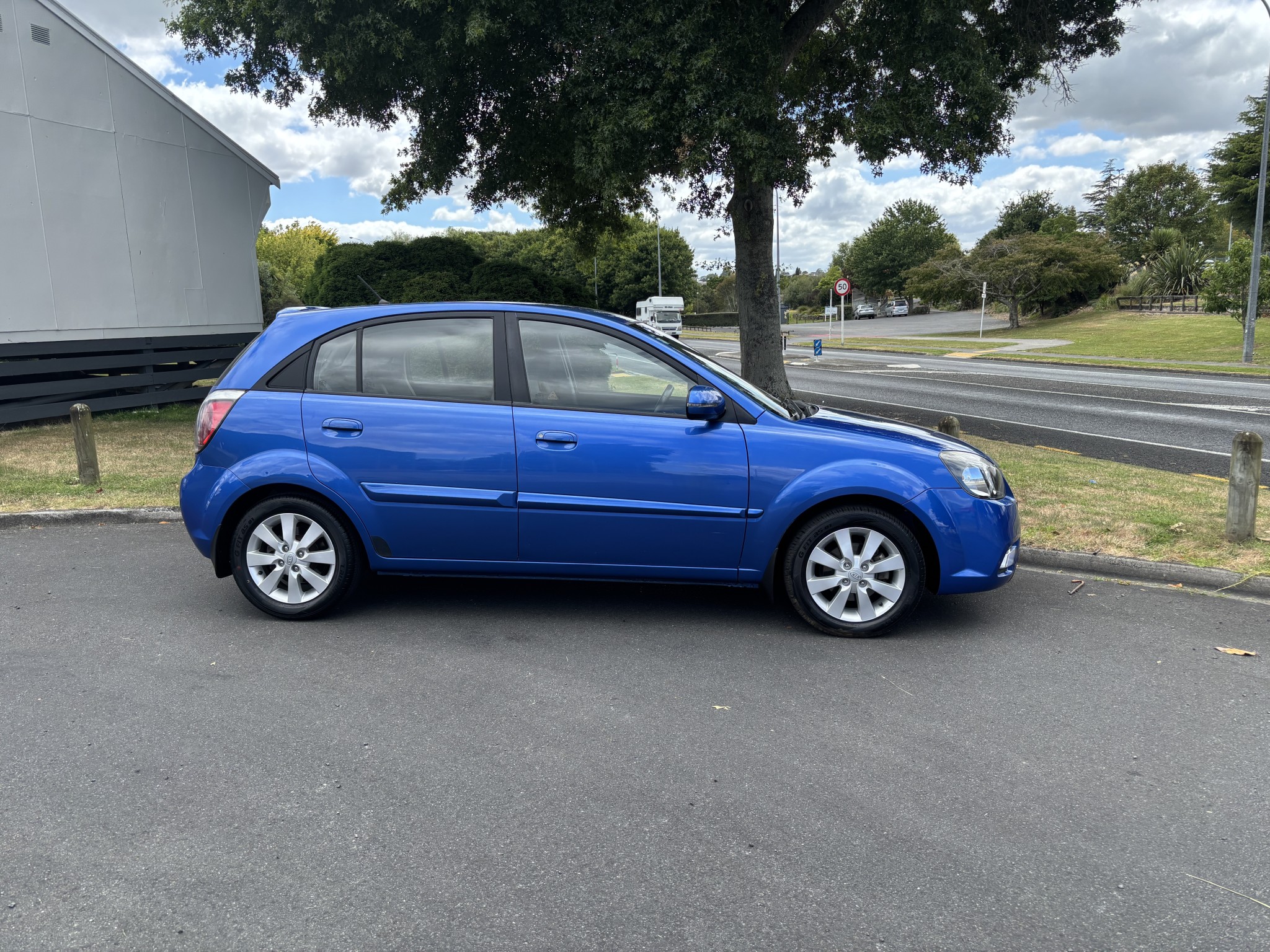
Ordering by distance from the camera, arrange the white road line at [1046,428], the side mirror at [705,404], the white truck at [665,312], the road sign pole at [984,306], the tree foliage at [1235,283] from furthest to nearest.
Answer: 1. the white truck at [665,312]
2. the road sign pole at [984,306]
3. the tree foliage at [1235,283]
4. the white road line at [1046,428]
5. the side mirror at [705,404]

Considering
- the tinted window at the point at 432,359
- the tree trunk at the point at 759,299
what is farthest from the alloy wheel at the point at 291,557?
the tree trunk at the point at 759,299

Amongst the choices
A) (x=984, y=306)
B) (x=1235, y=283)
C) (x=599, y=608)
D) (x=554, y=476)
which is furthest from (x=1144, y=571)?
(x=984, y=306)

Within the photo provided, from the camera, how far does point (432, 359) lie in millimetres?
5219

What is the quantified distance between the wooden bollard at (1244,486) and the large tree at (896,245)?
3468 inches

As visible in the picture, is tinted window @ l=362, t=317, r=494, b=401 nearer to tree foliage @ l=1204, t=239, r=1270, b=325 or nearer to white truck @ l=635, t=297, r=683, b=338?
tree foliage @ l=1204, t=239, r=1270, b=325

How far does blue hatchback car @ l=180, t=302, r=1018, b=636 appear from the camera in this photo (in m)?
4.94

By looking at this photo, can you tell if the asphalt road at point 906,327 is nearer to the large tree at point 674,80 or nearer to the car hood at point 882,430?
the large tree at point 674,80

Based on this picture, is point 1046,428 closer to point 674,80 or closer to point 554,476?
point 674,80

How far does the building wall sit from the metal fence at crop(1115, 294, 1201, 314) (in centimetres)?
4662

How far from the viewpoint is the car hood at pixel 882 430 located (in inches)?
200

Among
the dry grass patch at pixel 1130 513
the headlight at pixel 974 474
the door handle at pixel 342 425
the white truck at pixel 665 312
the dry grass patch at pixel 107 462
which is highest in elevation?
the white truck at pixel 665 312

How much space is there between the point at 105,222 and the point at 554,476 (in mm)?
11128

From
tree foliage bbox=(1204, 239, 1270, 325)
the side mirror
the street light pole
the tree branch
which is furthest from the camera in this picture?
tree foliage bbox=(1204, 239, 1270, 325)

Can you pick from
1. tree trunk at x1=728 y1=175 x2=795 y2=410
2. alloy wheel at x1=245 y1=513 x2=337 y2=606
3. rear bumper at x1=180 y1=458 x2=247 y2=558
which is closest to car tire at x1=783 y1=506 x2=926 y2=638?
alloy wheel at x1=245 y1=513 x2=337 y2=606
